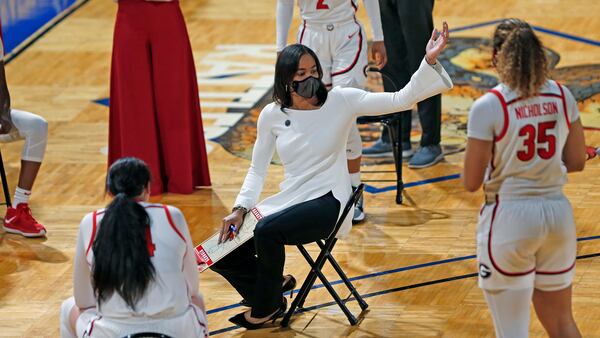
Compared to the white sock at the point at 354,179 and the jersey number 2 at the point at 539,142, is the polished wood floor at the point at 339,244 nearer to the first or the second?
the white sock at the point at 354,179

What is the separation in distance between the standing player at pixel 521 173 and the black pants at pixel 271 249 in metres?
1.19

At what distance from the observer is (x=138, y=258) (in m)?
4.00

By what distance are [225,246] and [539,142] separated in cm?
173

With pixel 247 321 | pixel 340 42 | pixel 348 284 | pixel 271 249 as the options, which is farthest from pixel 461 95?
pixel 271 249

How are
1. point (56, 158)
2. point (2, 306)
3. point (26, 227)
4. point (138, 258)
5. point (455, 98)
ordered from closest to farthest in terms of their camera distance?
point (138, 258), point (2, 306), point (26, 227), point (56, 158), point (455, 98)

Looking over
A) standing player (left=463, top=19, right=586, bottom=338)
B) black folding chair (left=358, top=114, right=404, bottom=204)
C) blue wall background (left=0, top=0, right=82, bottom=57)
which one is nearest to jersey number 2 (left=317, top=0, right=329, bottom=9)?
black folding chair (left=358, top=114, right=404, bottom=204)

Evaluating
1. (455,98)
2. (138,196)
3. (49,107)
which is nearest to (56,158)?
(49,107)

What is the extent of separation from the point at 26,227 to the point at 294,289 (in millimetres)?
1836

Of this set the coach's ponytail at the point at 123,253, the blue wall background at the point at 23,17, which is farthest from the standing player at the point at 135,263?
the blue wall background at the point at 23,17

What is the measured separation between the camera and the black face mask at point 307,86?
5246mm

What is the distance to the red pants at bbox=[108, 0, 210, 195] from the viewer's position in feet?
23.3

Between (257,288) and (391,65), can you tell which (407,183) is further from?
(257,288)

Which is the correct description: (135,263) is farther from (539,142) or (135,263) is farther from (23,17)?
(23,17)

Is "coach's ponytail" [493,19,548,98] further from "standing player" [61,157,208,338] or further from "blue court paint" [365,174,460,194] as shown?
"blue court paint" [365,174,460,194]
